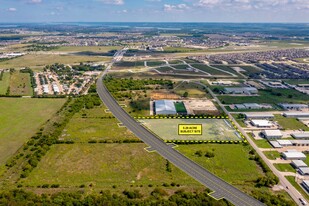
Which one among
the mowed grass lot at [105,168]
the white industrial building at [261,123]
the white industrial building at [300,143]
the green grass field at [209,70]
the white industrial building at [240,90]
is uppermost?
the green grass field at [209,70]

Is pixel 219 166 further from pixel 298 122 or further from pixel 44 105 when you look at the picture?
pixel 44 105

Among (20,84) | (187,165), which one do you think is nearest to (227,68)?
(20,84)

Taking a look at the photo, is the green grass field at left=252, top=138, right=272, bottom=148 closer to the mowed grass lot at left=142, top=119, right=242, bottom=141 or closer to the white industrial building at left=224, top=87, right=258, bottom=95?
the mowed grass lot at left=142, top=119, right=242, bottom=141

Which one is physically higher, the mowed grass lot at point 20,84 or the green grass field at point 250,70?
the green grass field at point 250,70

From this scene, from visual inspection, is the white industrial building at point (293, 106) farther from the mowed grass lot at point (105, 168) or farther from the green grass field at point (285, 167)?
the mowed grass lot at point (105, 168)

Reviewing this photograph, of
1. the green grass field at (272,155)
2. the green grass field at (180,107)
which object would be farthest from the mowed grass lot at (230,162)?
the green grass field at (180,107)

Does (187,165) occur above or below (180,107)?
below

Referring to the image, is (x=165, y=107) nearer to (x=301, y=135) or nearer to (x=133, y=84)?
(x=133, y=84)
